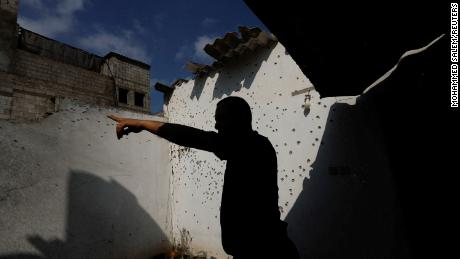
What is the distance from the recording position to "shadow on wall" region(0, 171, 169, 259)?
444cm

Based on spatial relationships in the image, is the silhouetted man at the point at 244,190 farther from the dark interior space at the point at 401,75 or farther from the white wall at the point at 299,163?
the white wall at the point at 299,163

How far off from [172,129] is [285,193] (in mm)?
2618

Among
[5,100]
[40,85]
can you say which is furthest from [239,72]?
[40,85]

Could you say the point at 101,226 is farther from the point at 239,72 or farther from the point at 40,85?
the point at 40,85

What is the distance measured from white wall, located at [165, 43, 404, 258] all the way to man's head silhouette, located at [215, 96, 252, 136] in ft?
6.63

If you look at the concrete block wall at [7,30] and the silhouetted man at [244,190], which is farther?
the concrete block wall at [7,30]

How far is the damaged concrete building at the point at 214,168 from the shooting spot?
2.91 metres

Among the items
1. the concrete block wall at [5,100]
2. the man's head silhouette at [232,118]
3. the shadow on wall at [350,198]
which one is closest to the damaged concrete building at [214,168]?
the shadow on wall at [350,198]

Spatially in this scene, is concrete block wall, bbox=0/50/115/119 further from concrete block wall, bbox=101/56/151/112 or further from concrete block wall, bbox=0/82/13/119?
concrete block wall, bbox=101/56/151/112

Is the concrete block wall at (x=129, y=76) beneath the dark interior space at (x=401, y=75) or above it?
above

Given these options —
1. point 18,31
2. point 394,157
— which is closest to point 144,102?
point 18,31

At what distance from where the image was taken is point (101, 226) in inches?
190

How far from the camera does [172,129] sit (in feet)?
5.74

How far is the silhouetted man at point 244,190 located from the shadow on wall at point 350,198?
1766 mm
